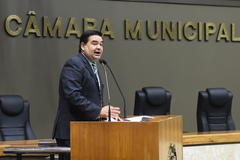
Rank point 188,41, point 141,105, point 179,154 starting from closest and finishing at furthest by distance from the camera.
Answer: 1. point 179,154
2. point 141,105
3. point 188,41

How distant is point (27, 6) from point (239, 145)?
3251mm

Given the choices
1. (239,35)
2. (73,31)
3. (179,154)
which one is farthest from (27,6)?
(179,154)

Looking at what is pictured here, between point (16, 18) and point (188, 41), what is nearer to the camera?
point (16, 18)

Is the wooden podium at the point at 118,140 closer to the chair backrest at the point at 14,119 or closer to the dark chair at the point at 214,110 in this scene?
the chair backrest at the point at 14,119

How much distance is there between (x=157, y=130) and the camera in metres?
2.12

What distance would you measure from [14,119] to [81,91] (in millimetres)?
2057

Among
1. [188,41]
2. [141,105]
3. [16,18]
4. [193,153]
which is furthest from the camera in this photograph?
[188,41]

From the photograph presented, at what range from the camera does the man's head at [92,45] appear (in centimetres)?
279

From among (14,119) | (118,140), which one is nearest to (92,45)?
(118,140)

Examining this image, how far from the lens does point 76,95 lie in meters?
2.54

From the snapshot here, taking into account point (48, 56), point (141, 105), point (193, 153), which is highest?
point (48, 56)

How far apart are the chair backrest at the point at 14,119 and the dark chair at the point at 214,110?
1919mm

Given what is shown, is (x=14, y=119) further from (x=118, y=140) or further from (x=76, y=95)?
(x=118, y=140)

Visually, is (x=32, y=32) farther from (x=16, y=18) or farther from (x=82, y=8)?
(x=82, y=8)
